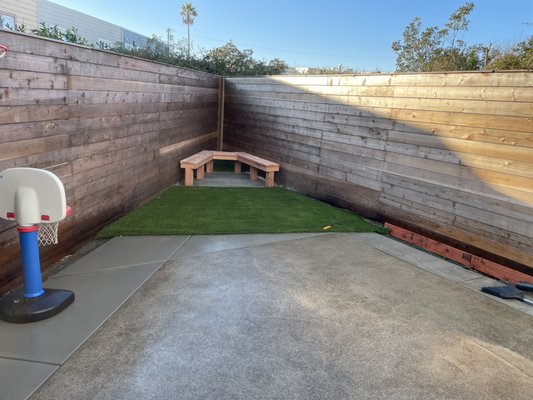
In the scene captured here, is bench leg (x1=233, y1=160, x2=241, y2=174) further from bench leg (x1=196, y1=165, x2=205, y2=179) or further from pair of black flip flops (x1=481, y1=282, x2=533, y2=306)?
pair of black flip flops (x1=481, y1=282, x2=533, y2=306)

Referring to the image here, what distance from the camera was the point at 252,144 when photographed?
7.58 metres

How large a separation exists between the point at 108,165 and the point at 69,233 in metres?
0.94

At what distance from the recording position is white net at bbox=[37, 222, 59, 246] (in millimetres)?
2865

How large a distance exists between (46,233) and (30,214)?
79cm

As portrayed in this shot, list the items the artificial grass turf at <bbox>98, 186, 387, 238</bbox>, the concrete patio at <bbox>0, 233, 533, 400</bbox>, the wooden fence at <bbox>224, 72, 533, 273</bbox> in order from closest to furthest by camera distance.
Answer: the concrete patio at <bbox>0, 233, 533, 400</bbox>, the wooden fence at <bbox>224, 72, 533, 273</bbox>, the artificial grass turf at <bbox>98, 186, 387, 238</bbox>

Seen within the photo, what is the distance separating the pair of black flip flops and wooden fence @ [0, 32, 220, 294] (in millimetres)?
3614

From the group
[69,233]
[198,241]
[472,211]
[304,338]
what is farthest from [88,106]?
[472,211]

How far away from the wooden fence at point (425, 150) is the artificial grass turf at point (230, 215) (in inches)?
17.1

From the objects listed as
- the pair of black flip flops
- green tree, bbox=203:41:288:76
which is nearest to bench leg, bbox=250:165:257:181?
green tree, bbox=203:41:288:76

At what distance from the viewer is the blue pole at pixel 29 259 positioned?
2.38 meters

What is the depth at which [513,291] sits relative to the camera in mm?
3104

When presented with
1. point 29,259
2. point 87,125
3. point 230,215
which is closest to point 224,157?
point 230,215

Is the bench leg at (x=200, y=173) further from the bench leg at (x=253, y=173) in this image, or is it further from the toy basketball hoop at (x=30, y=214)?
the toy basketball hoop at (x=30, y=214)

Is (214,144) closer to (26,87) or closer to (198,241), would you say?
(198,241)
